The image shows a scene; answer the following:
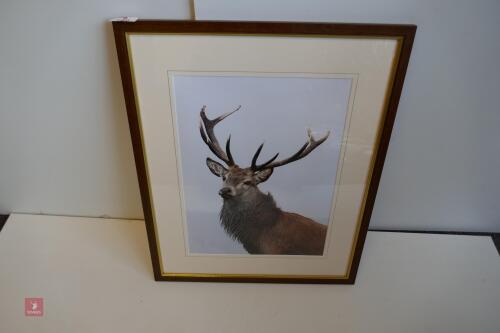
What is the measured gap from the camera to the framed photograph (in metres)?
0.67

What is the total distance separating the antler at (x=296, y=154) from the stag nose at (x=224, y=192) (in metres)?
0.07

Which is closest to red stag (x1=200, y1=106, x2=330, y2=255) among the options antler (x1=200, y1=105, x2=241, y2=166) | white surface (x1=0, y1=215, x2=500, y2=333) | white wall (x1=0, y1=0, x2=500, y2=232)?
antler (x1=200, y1=105, x2=241, y2=166)

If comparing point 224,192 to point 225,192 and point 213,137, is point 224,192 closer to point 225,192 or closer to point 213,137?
point 225,192

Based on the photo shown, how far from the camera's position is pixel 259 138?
29.9 inches

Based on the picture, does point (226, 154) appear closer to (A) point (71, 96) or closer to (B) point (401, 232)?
(A) point (71, 96)

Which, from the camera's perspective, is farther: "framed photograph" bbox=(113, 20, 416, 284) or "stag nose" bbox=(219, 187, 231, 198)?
"stag nose" bbox=(219, 187, 231, 198)

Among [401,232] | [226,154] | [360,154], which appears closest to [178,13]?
[226,154]

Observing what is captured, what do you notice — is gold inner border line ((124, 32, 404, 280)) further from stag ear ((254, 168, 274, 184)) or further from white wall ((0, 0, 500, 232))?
stag ear ((254, 168, 274, 184))

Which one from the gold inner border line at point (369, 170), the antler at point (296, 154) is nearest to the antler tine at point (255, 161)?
the antler at point (296, 154)

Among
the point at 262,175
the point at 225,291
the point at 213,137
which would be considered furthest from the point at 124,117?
the point at 225,291

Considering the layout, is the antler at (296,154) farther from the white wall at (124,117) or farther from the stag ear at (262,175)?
the white wall at (124,117)

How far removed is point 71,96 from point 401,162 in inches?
30.3

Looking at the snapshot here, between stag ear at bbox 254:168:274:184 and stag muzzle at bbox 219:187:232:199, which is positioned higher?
stag ear at bbox 254:168:274:184

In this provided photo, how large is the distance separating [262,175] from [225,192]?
0.09 meters
